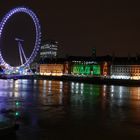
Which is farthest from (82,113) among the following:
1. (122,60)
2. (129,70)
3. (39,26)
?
(122,60)

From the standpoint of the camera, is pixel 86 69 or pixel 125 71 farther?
pixel 86 69

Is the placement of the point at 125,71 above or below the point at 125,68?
below

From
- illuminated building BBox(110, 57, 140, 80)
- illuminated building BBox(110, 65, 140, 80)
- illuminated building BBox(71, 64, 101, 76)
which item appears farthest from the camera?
illuminated building BBox(71, 64, 101, 76)

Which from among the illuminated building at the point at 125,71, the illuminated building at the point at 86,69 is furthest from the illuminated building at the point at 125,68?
the illuminated building at the point at 86,69

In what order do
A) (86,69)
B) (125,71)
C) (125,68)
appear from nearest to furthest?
(125,68) < (125,71) < (86,69)

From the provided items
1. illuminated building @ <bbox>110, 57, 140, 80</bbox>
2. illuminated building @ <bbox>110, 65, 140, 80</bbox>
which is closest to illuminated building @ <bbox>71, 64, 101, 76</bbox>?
illuminated building @ <bbox>110, 65, 140, 80</bbox>

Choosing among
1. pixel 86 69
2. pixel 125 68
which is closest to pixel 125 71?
pixel 125 68

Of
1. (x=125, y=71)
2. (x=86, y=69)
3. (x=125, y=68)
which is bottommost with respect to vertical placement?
(x=125, y=71)

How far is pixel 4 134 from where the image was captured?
11.8 metres

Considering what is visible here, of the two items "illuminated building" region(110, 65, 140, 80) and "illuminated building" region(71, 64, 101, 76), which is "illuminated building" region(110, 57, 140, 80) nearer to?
"illuminated building" region(110, 65, 140, 80)

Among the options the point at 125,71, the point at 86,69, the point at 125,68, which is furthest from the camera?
the point at 86,69

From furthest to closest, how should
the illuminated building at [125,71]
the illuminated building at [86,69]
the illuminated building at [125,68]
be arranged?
1. the illuminated building at [86,69]
2. the illuminated building at [125,68]
3. the illuminated building at [125,71]

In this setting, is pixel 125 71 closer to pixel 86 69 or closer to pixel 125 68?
pixel 125 68

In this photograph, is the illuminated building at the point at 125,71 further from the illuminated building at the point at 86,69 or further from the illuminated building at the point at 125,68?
the illuminated building at the point at 86,69
